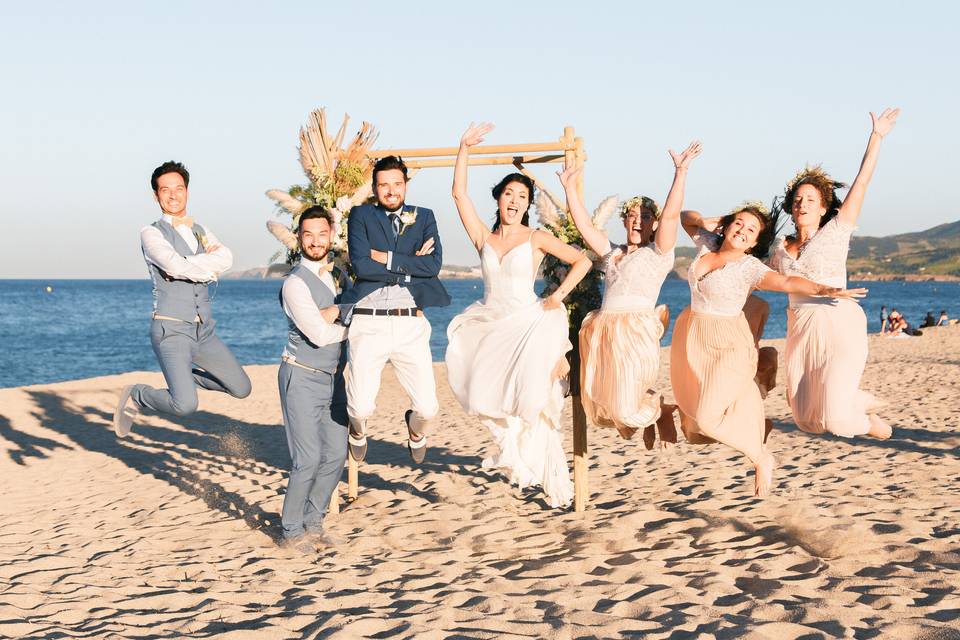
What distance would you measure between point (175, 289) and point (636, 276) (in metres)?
3.90

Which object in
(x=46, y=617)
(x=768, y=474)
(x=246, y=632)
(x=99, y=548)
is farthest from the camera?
(x=99, y=548)

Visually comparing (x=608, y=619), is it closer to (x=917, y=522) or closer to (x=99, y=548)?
(x=917, y=522)

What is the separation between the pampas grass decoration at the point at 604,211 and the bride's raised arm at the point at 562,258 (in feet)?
1.85

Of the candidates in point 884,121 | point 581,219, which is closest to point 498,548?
point 581,219

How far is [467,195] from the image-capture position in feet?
21.9

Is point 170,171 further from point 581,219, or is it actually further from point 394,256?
point 581,219

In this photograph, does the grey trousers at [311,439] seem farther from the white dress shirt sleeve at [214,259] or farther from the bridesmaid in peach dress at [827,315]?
the bridesmaid in peach dress at [827,315]

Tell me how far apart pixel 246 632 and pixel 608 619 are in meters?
2.03

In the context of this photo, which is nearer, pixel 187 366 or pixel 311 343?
pixel 311 343

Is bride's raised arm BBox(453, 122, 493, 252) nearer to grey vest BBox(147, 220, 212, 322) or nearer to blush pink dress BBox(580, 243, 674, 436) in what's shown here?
blush pink dress BBox(580, 243, 674, 436)

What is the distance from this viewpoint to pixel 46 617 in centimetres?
502

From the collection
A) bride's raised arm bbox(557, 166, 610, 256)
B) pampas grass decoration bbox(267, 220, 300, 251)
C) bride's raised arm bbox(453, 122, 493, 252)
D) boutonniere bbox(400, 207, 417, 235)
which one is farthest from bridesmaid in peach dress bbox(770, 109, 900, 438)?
pampas grass decoration bbox(267, 220, 300, 251)

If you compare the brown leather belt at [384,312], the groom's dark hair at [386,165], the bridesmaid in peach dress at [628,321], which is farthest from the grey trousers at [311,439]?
the bridesmaid in peach dress at [628,321]

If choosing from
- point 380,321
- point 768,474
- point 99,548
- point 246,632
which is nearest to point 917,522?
point 768,474
